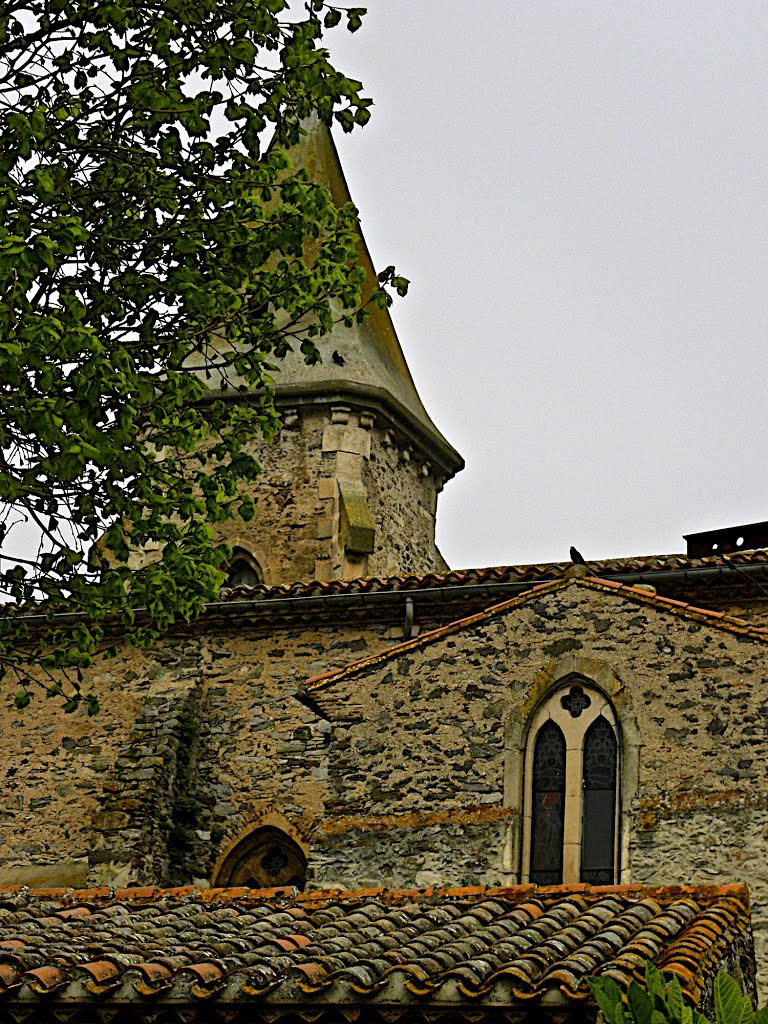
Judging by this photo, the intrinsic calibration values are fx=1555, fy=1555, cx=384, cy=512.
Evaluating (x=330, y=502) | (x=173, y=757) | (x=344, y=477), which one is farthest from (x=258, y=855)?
(x=344, y=477)

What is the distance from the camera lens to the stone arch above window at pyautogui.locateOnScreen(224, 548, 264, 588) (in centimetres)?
2193

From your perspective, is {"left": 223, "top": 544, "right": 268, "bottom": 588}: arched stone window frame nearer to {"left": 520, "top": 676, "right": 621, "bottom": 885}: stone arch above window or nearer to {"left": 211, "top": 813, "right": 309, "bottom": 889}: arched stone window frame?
{"left": 211, "top": 813, "right": 309, "bottom": 889}: arched stone window frame

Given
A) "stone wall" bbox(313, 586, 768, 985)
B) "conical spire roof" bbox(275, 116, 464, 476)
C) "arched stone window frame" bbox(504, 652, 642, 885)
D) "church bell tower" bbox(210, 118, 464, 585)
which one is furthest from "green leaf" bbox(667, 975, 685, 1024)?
"conical spire roof" bbox(275, 116, 464, 476)

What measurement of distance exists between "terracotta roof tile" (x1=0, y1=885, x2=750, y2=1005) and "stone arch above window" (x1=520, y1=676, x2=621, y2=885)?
8.68 feet

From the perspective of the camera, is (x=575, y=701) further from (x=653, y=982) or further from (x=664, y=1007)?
(x=664, y=1007)

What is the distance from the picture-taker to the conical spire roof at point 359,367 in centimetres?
2273

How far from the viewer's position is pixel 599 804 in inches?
503

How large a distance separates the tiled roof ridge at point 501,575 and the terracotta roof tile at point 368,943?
234 inches

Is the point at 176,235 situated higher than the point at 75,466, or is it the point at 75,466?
the point at 176,235

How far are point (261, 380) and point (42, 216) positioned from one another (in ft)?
6.83

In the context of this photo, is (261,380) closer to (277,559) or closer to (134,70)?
(134,70)

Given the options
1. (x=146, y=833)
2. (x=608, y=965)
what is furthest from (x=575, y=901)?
(x=146, y=833)

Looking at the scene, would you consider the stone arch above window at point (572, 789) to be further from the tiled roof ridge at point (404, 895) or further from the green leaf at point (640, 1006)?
the green leaf at point (640, 1006)

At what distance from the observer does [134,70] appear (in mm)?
10172
